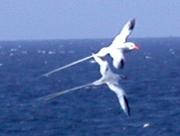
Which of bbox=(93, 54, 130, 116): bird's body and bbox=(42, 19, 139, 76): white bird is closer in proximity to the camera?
bbox=(93, 54, 130, 116): bird's body

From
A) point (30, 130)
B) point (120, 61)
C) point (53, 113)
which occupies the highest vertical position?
point (53, 113)

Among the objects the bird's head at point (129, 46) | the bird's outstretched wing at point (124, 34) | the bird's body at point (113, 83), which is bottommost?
the bird's body at point (113, 83)

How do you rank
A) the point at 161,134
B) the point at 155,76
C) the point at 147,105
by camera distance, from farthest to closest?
the point at 155,76
the point at 147,105
the point at 161,134

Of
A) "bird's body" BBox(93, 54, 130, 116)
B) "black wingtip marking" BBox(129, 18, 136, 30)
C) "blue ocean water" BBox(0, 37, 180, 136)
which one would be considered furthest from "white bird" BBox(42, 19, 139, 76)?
"blue ocean water" BBox(0, 37, 180, 136)

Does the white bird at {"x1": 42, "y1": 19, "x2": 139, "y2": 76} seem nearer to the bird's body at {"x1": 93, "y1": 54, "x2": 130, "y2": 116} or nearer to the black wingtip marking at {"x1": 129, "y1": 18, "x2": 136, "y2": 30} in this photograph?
the bird's body at {"x1": 93, "y1": 54, "x2": 130, "y2": 116}

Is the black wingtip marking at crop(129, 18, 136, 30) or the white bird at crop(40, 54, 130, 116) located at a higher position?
the black wingtip marking at crop(129, 18, 136, 30)

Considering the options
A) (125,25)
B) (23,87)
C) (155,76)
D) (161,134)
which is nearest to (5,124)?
(161,134)

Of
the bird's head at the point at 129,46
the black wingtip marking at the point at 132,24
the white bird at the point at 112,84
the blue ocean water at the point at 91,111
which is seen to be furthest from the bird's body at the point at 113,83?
the blue ocean water at the point at 91,111

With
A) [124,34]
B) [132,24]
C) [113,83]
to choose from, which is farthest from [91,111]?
[113,83]

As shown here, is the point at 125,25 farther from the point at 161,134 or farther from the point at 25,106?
the point at 25,106

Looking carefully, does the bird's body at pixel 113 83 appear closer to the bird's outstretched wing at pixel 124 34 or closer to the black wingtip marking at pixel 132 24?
the bird's outstretched wing at pixel 124 34

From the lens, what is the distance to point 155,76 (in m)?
155

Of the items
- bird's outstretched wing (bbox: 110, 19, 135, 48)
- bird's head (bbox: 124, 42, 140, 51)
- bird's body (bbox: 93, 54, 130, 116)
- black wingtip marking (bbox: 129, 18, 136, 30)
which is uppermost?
black wingtip marking (bbox: 129, 18, 136, 30)

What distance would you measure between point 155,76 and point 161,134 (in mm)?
73065
